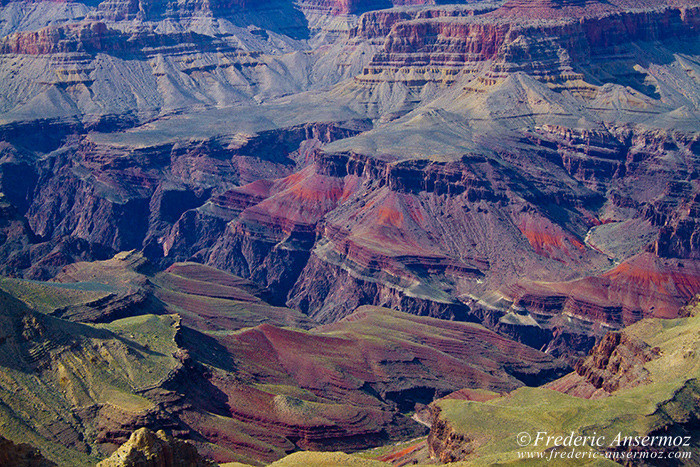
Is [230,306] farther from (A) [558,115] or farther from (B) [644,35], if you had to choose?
(B) [644,35]

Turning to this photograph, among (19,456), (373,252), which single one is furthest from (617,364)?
(19,456)

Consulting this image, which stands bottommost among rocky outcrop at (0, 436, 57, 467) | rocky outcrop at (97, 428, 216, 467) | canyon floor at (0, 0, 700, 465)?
canyon floor at (0, 0, 700, 465)

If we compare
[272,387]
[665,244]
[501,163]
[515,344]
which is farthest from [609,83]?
[272,387]

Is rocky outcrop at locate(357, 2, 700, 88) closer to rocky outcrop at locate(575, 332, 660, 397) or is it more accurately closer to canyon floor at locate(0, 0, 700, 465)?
canyon floor at locate(0, 0, 700, 465)

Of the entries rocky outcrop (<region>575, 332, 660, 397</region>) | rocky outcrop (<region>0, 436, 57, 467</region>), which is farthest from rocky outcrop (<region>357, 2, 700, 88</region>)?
rocky outcrop (<region>0, 436, 57, 467</region>)

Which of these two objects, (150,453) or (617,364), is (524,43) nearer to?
(617,364)

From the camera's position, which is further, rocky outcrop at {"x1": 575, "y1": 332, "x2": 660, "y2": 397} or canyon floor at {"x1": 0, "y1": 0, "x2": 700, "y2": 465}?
rocky outcrop at {"x1": 575, "y1": 332, "x2": 660, "y2": 397}
